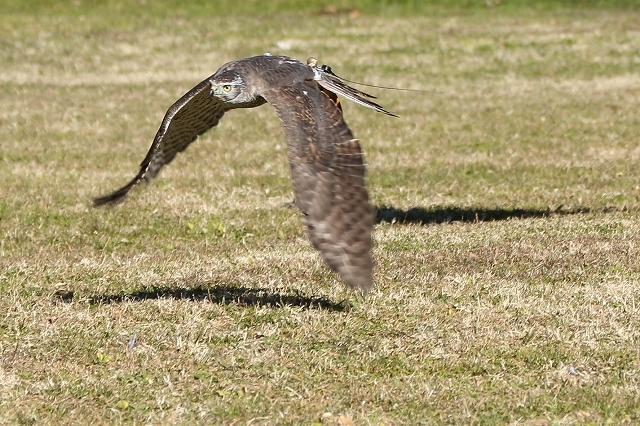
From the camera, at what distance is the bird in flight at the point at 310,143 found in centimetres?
641

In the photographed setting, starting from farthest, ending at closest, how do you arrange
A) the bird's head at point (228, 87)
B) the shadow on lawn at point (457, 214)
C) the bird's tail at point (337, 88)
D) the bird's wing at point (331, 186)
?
1. the shadow on lawn at point (457, 214)
2. the bird's tail at point (337, 88)
3. the bird's head at point (228, 87)
4. the bird's wing at point (331, 186)

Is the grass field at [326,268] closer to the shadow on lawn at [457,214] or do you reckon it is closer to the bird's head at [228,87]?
the shadow on lawn at [457,214]

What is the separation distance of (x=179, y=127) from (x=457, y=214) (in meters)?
3.95

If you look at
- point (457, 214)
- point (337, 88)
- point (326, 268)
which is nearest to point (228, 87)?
point (337, 88)

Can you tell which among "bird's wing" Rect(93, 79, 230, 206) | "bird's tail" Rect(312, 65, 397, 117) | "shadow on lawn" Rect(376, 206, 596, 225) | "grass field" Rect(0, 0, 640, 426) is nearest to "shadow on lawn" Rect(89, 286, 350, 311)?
"grass field" Rect(0, 0, 640, 426)

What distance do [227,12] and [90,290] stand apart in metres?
21.1

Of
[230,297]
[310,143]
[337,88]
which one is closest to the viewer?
[310,143]

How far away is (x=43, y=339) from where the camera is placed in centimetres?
746

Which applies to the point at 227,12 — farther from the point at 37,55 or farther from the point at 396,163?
the point at 396,163

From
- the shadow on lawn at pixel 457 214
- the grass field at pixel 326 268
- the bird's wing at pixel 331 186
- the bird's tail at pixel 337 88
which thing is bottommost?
the shadow on lawn at pixel 457 214

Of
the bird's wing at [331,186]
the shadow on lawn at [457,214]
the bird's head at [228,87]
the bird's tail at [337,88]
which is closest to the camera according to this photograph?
the bird's wing at [331,186]

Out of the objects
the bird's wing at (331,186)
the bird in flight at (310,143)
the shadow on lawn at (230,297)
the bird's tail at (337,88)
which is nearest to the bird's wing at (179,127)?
the bird in flight at (310,143)

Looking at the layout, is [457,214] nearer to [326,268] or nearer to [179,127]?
[326,268]

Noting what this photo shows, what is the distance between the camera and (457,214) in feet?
38.0
